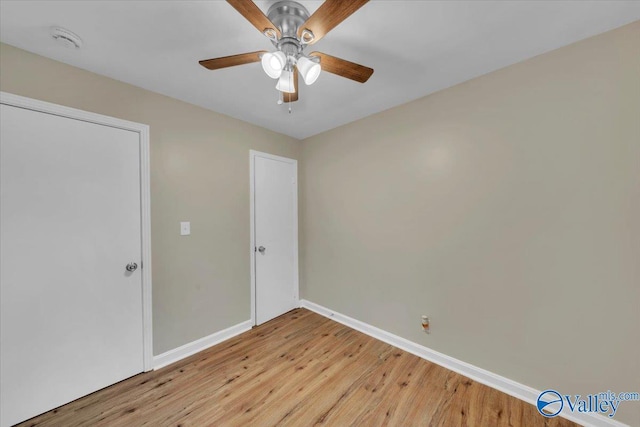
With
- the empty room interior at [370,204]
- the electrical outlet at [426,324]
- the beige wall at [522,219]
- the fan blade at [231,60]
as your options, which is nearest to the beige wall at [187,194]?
the empty room interior at [370,204]

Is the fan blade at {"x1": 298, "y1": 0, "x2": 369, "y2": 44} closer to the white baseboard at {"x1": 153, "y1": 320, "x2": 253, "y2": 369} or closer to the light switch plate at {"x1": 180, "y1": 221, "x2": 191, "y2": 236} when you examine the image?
the light switch plate at {"x1": 180, "y1": 221, "x2": 191, "y2": 236}

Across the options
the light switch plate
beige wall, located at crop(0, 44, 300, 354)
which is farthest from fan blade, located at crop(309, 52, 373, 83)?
the light switch plate

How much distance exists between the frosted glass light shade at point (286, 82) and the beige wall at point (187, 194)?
132 cm

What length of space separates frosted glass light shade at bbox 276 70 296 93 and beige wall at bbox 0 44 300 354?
132 centimetres

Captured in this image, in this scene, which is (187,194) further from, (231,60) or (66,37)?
Result: (231,60)

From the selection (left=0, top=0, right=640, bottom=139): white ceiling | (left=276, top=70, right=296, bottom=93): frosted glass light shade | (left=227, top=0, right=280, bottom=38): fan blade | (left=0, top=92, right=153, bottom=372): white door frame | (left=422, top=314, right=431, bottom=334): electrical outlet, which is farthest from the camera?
(left=422, top=314, right=431, bottom=334): electrical outlet

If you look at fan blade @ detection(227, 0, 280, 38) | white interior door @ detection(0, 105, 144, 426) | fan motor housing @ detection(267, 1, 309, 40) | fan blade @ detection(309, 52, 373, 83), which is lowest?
white interior door @ detection(0, 105, 144, 426)

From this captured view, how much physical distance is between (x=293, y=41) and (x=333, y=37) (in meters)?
0.33

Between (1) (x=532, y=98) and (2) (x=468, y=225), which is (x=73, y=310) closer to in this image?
(2) (x=468, y=225)

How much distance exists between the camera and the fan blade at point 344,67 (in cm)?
123

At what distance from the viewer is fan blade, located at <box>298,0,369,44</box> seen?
0.90m

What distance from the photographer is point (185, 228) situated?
2.18 meters

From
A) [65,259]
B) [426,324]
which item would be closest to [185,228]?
[65,259]

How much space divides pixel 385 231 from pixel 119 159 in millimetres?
2419
